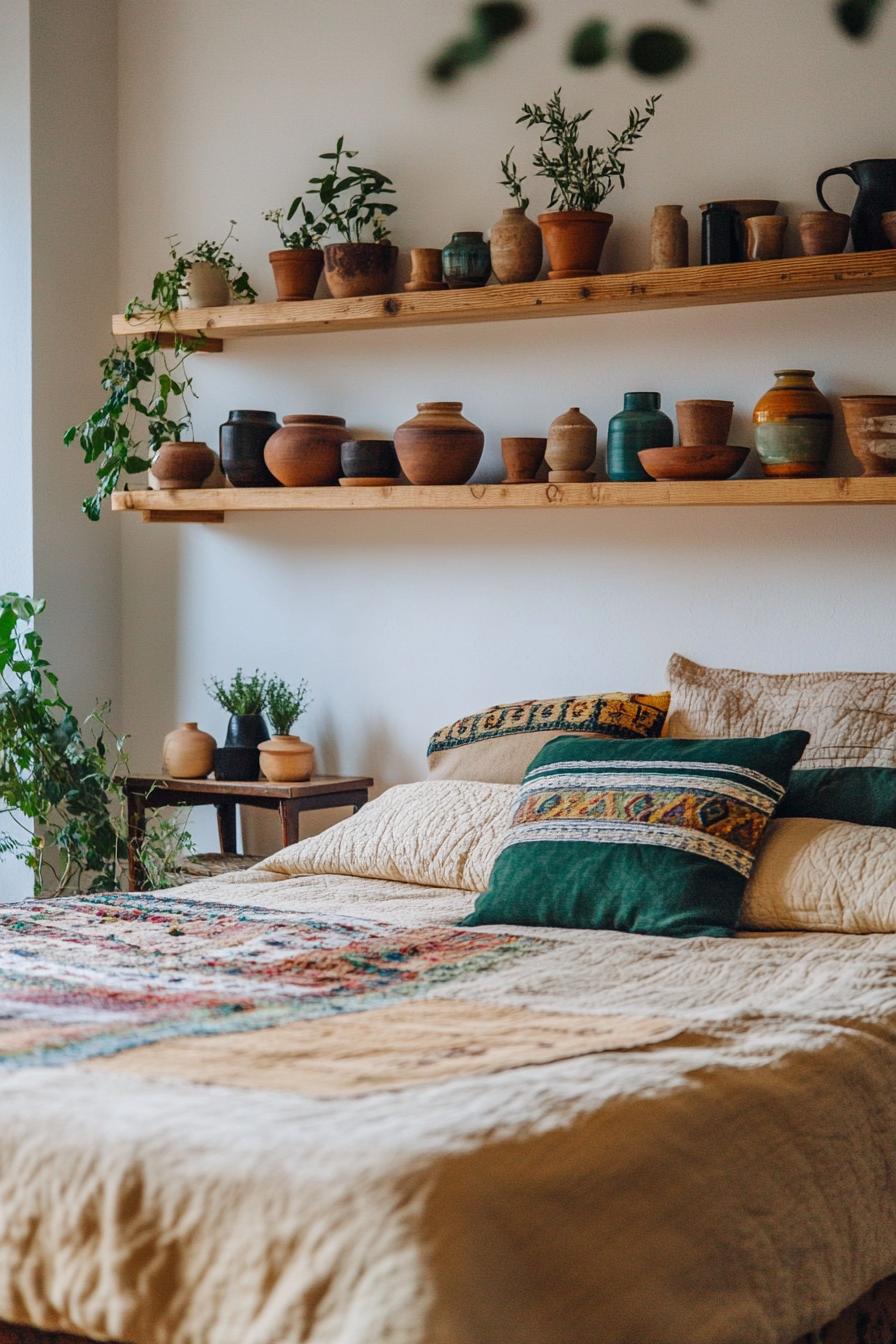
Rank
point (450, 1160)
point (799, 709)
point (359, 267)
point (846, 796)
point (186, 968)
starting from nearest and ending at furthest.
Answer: point (450, 1160), point (186, 968), point (846, 796), point (799, 709), point (359, 267)

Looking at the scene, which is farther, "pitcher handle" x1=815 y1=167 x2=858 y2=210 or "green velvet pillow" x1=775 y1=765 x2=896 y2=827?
"pitcher handle" x1=815 y1=167 x2=858 y2=210

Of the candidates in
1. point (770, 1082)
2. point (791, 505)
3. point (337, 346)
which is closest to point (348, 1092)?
point (770, 1082)

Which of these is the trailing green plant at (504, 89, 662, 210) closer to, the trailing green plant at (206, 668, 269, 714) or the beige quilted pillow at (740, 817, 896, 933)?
the trailing green plant at (206, 668, 269, 714)

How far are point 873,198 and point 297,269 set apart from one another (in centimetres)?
136

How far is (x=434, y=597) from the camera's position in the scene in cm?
386

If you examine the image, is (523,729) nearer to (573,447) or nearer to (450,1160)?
(573,447)

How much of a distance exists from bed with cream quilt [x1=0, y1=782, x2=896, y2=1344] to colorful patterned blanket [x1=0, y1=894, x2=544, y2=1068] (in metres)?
0.01

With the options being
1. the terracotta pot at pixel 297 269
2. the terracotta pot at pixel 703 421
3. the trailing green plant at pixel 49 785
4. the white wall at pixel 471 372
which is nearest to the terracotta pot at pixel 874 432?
the white wall at pixel 471 372

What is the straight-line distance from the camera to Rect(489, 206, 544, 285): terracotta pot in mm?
3531

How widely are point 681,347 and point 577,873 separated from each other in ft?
4.38

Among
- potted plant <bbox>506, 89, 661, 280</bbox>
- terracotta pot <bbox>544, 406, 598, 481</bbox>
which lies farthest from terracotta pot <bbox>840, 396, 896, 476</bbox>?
potted plant <bbox>506, 89, 661, 280</bbox>

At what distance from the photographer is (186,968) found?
2.31m

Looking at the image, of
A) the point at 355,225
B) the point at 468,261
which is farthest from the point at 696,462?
the point at 355,225

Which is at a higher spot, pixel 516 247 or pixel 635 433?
pixel 516 247
